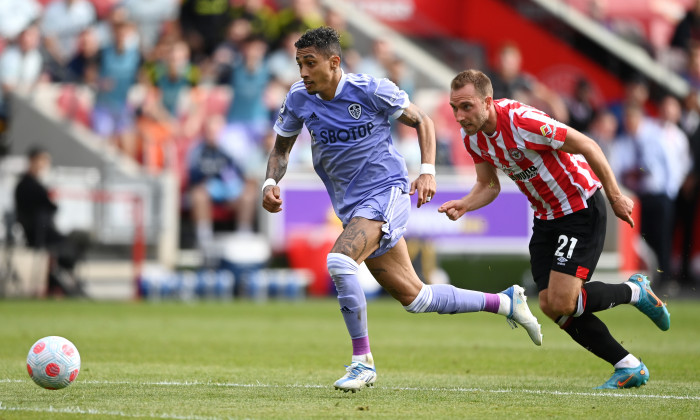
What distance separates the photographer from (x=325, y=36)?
7.92 meters

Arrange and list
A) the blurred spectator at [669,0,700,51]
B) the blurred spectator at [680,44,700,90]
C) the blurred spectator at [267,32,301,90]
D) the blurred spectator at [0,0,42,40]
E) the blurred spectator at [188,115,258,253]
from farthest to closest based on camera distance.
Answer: the blurred spectator at [669,0,700,51]
the blurred spectator at [680,44,700,90]
the blurred spectator at [267,32,301,90]
the blurred spectator at [0,0,42,40]
the blurred spectator at [188,115,258,253]

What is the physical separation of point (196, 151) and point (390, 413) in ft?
43.4

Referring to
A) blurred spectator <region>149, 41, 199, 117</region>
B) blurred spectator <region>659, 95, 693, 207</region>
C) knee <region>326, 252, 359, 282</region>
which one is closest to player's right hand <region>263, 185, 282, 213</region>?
knee <region>326, 252, 359, 282</region>

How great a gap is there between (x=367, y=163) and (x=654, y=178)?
13.5 m

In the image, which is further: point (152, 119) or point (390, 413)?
point (152, 119)

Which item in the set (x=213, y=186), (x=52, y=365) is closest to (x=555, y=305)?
(x=52, y=365)

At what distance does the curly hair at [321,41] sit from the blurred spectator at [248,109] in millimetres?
12305

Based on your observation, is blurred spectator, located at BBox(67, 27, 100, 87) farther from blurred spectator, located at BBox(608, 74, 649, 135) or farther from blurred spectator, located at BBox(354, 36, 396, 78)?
blurred spectator, located at BBox(608, 74, 649, 135)

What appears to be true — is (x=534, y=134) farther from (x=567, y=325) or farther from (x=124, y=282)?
(x=124, y=282)

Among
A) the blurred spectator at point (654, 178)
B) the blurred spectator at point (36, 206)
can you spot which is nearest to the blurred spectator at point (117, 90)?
the blurred spectator at point (36, 206)

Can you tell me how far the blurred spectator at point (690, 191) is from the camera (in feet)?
69.5

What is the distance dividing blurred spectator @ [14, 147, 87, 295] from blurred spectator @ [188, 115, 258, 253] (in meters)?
2.27

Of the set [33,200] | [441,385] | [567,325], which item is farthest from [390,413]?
[33,200]

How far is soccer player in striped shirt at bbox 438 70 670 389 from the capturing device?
7902 millimetres
